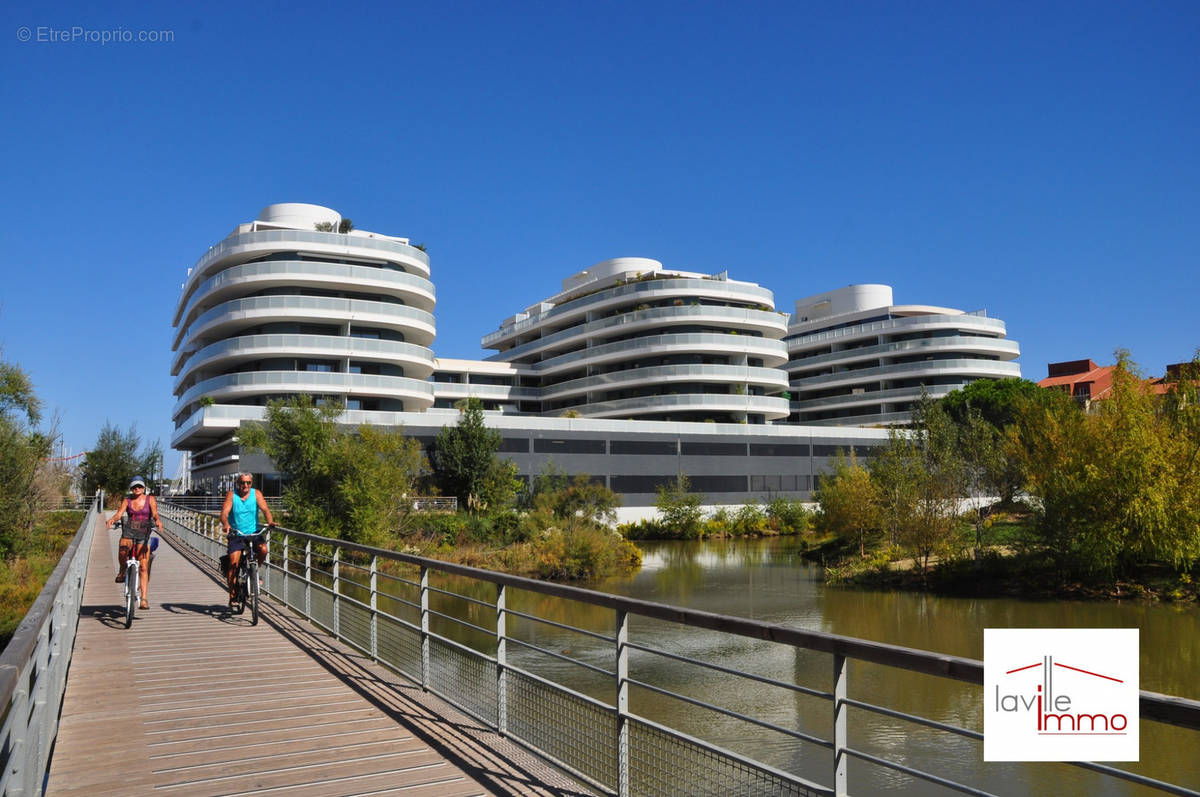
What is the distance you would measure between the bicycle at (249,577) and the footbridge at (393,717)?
295mm

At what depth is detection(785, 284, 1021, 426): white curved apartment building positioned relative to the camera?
7831cm

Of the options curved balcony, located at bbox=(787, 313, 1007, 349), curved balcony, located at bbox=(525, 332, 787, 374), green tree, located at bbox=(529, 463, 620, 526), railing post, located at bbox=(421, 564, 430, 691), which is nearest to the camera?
railing post, located at bbox=(421, 564, 430, 691)

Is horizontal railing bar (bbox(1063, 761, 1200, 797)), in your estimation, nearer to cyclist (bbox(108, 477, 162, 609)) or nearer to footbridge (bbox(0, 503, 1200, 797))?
footbridge (bbox(0, 503, 1200, 797))

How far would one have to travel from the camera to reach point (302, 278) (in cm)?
4972

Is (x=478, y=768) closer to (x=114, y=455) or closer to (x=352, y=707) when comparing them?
(x=352, y=707)

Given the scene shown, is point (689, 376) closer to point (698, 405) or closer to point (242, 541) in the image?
point (698, 405)

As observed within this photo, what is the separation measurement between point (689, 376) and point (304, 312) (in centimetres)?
2829

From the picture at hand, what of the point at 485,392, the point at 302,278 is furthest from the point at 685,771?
the point at 485,392

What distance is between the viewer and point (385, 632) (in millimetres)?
16781

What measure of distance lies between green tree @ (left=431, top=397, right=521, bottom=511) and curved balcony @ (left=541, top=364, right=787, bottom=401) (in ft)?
75.0

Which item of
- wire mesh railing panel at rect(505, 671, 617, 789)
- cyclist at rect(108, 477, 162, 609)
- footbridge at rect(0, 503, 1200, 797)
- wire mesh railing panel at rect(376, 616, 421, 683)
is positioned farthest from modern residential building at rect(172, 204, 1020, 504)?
wire mesh railing panel at rect(505, 671, 617, 789)

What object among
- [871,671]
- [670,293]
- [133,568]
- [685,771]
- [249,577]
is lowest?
[871,671]

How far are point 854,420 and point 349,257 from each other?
162ft

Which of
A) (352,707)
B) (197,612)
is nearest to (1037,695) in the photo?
(352,707)
